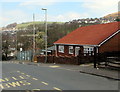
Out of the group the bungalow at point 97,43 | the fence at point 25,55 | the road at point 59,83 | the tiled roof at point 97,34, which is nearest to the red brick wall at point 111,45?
the bungalow at point 97,43

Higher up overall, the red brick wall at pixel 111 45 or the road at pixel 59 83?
the red brick wall at pixel 111 45

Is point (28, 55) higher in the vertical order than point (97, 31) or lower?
lower

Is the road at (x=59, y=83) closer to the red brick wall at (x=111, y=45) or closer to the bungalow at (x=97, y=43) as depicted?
the bungalow at (x=97, y=43)

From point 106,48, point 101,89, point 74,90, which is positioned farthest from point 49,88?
point 106,48

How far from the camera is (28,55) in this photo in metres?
62.6

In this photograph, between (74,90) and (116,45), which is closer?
(74,90)

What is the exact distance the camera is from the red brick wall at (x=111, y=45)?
27938 millimetres

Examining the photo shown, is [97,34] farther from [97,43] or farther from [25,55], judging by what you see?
[25,55]

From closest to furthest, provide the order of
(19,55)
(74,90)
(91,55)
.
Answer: (74,90) < (91,55) < (19,55)

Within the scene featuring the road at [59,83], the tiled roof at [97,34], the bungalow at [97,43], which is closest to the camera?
the road at [59,83]

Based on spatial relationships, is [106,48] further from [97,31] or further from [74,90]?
[74,90]

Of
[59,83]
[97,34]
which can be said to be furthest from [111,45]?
[59,83]

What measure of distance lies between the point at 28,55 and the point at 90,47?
36.3 meters

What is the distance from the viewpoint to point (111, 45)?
2855cm
